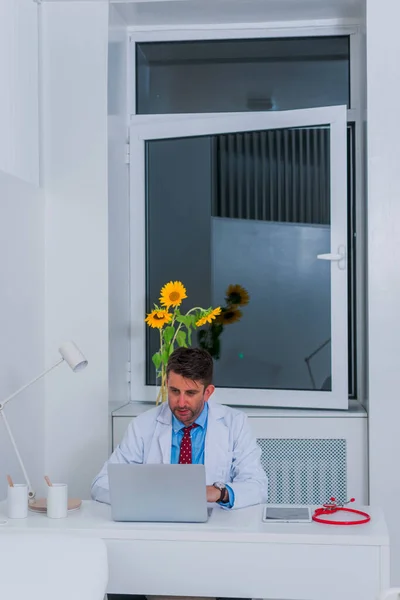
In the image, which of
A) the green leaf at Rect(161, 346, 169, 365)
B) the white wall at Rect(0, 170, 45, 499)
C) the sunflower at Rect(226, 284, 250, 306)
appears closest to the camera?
the white wall at Rect(0, 170, 45, 499)

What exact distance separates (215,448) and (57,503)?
0.63 m

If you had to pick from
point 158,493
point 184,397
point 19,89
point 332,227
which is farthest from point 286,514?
point 19,89

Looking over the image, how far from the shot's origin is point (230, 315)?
3.98 metres

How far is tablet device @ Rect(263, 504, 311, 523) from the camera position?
8.22ft

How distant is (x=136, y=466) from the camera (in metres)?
2.46

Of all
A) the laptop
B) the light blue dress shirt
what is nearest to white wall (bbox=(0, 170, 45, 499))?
the light blue dress shirt

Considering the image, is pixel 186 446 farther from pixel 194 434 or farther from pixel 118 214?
pixel 118 214

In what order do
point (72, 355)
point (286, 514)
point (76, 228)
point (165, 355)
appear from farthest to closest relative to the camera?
point (76, 228), point (165, 355), point (72, 355), point (286, 514)

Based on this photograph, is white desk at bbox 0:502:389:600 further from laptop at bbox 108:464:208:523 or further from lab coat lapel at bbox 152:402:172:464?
lab coat lapel at bbox 152:402:172:464

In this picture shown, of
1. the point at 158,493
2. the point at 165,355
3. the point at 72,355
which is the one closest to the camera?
the point at 158,493

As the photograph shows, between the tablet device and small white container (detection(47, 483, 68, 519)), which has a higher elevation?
small white container (detection(47, 483, 68, 519))

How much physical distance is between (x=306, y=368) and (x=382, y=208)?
30.7 inches

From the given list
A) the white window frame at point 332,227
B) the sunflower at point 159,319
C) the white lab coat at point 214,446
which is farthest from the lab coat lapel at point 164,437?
the white window frame at point 332,227

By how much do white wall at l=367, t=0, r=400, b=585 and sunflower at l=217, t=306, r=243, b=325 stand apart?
626mm
